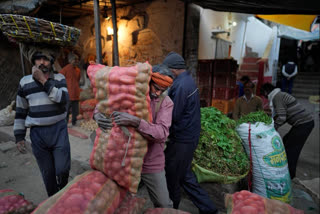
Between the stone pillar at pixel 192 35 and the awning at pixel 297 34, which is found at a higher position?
the awning at pixel 297 34

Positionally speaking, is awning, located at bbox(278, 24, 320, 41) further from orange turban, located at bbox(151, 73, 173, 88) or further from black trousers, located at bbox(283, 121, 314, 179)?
orange turban, located at bbox(151, 73, 173, 88)

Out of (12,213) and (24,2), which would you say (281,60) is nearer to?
(24,2)

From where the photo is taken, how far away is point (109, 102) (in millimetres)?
1253

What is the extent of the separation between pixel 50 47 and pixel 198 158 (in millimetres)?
2242

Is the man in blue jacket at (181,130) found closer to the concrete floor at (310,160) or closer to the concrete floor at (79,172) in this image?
the concrete floor at (79,172)

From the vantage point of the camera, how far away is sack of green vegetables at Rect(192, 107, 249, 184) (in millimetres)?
2627

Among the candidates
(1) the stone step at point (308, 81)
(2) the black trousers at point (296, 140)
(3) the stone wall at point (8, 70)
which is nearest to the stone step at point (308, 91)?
(1) the stone step at point (308, 81)

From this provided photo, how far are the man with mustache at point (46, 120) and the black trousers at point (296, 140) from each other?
360 cm

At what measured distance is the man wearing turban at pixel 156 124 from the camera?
1.27m

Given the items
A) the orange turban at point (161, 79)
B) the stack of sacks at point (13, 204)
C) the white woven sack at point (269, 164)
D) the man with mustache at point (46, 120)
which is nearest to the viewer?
the stack of sacks at point (13, 204)

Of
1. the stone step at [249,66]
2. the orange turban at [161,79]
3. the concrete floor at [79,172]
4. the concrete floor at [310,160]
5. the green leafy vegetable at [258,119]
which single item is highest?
the stone step at [249,66]

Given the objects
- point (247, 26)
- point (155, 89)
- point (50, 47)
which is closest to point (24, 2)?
point (50, 47)

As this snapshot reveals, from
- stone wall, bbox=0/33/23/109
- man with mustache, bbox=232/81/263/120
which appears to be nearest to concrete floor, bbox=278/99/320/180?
man with mustache, bbox=232/81/263/120

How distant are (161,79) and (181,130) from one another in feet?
3.49
